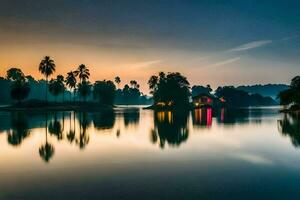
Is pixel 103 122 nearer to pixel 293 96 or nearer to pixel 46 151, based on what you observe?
pixel 46 151

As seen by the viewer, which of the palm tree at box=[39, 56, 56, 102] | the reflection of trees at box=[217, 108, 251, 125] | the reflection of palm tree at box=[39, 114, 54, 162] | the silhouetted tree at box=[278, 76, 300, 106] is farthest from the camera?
the palm tree at box=[39, 56, 56, 102]

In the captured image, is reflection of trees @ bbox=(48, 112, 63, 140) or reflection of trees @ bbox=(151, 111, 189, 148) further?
reflection of trees @ bbox=(48, 112, 63, 140)

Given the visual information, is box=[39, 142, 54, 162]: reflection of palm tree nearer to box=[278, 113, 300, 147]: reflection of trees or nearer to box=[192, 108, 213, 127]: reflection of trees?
box=[278, 113, 300, 147]: reflection of trees

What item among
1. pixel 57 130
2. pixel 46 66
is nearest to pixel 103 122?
pixel 57 130

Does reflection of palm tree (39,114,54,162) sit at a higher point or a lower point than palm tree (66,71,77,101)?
lower

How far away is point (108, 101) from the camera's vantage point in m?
173

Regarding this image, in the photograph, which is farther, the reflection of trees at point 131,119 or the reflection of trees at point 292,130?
the reflection of trees at point 131,119

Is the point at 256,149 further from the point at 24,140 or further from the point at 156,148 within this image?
the point at 24,140

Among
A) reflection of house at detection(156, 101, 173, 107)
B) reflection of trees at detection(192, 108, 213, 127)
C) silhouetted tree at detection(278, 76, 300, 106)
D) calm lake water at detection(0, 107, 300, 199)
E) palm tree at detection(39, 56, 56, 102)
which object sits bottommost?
calm lake water at detection(0, 107, 300, 199)

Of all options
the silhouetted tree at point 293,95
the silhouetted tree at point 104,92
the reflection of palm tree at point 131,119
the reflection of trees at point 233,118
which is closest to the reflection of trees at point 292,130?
the reflection of trees at point 233,118

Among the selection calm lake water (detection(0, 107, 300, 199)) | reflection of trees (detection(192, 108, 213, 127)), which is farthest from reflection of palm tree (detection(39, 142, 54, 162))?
reflection of trees (detection(192, 108, 213, 127))

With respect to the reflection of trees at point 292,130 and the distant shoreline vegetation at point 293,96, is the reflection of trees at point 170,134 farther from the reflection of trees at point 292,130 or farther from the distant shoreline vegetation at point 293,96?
the distant shoreline vegetation at point 293,96

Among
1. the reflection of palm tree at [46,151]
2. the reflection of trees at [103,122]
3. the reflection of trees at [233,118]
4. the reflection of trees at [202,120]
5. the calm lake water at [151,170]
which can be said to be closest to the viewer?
the calm lake water at [151,170]

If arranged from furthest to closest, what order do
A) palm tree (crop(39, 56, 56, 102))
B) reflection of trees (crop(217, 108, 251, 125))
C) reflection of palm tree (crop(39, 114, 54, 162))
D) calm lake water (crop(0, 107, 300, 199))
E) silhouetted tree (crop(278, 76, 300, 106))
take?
palm tree (crop(39, 56, 56, 102)) < silhouetted tree (crop(278, 76, 300, 106)) < reflection of trees (crop(217, 108, 251, 125)) < reflection of palm tree (crop(39, 114, 54, 162)) < calm lake water (crop(0, 107, 300, 199))
